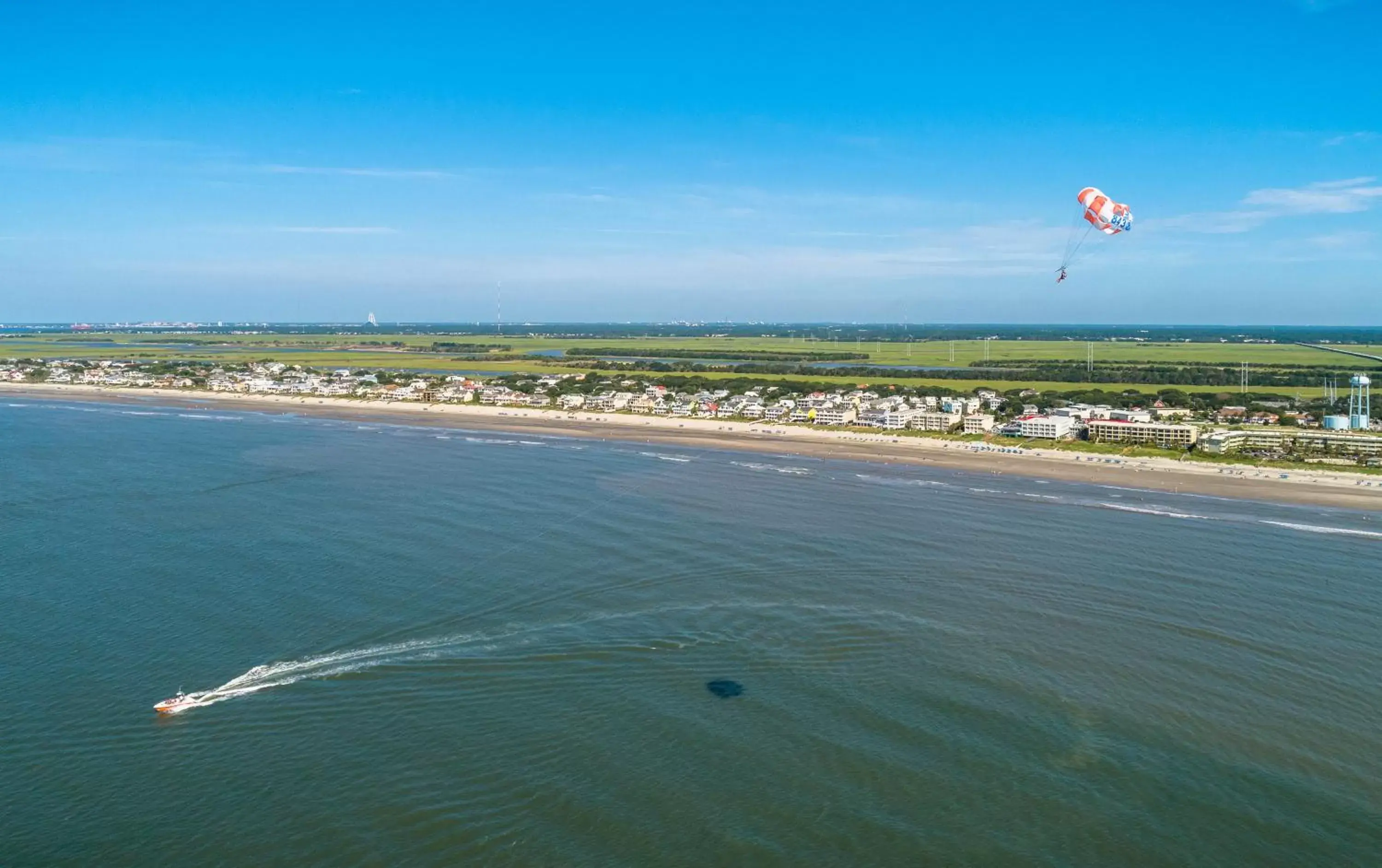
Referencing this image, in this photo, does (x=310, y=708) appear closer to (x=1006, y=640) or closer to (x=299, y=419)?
(x=1006, y=640)

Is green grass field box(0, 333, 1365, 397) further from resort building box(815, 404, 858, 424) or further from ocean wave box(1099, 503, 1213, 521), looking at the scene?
ocean wave box(1099, 503, 1213, 521)

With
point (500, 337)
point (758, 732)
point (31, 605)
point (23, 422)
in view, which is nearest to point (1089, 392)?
point (758, 732)

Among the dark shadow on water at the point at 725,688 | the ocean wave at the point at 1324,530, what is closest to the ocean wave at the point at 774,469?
the ocean wave at the point at 1324,530

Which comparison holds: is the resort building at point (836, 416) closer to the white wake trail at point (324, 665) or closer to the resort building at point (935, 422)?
the resort building at point (935, 422)

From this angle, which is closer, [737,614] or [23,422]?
[737,614]

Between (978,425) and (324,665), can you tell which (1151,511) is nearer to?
(978,425)
